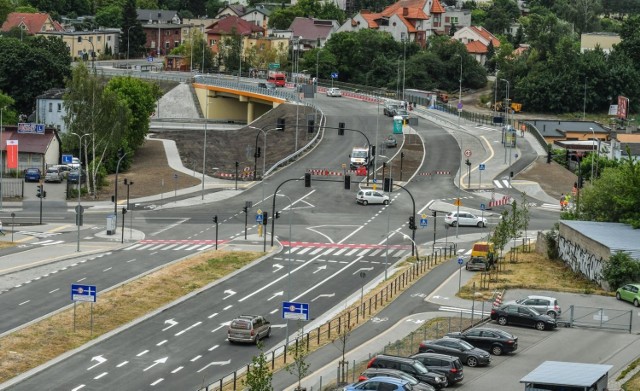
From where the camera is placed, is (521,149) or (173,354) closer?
(173,354)

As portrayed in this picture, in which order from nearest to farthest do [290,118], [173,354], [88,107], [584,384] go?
[584,384] → [173,354] → [88,107] → [290,118]

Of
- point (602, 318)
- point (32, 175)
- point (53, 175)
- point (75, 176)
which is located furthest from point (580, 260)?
point (32, 175)

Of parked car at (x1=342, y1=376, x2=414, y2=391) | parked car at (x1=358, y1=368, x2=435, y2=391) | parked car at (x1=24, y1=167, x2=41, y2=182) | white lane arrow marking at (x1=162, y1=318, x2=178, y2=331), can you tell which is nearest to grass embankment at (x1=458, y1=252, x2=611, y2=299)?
white lane arrow marking at (x1=162, y1=318, x2=178, y2=331)

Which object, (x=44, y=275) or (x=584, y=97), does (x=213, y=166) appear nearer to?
(x=44, y=275)

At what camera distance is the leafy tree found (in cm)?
16400

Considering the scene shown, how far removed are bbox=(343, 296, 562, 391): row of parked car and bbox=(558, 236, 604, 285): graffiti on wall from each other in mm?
11175

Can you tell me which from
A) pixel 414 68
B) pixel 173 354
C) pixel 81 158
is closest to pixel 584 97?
pixel 414 68

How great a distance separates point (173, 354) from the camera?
212ft

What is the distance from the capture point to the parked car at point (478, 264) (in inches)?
3381

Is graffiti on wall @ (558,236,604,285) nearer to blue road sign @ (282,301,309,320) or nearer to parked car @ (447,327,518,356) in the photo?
parked car @ (447,327,518,356)

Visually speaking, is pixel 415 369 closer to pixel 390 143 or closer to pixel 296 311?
pixel 296 311

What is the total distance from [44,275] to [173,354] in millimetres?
20616

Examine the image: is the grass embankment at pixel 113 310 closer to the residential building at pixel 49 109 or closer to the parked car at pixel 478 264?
the parked car at pixel 478 264

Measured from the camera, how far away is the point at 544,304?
7044 cm
